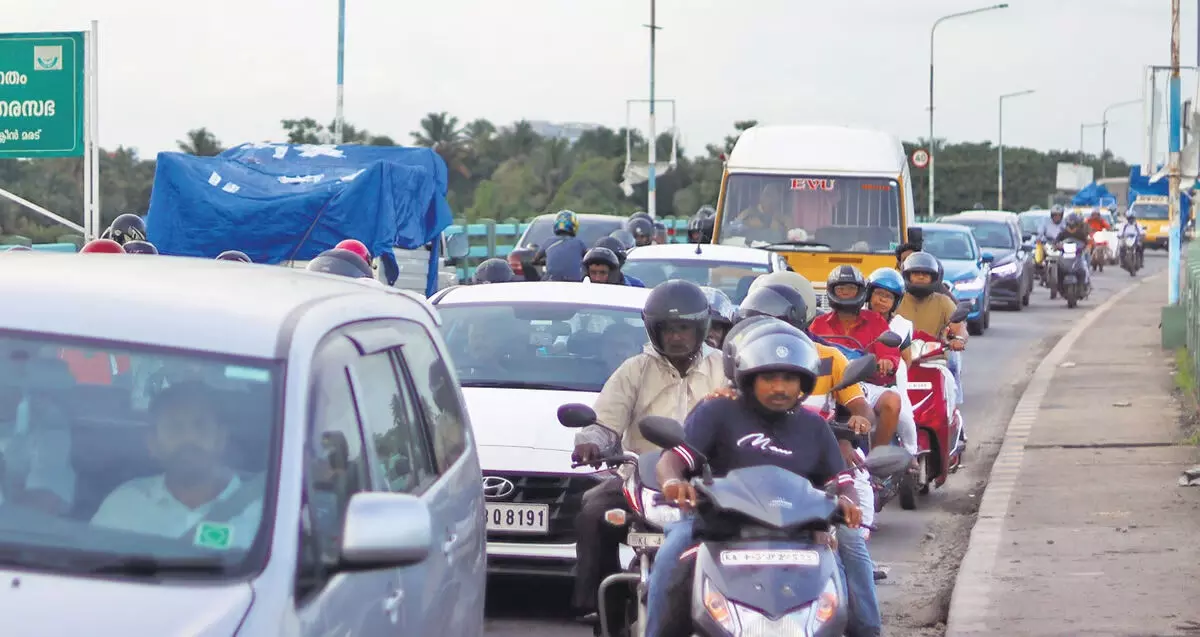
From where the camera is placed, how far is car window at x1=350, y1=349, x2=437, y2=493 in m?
4.69

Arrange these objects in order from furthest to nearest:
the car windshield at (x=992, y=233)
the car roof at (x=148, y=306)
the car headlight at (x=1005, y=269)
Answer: the car windshield at (x=992, y=233) < the car headlight at (x=1005, y=269) < the car roof at (x=148, y=306)

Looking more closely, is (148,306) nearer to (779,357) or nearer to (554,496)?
(779,357)

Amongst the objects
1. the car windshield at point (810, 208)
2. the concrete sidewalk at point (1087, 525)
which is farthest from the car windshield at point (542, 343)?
the car windshield at point (810, 208)

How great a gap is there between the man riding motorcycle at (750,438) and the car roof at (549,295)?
165 inches

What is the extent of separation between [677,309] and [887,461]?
188cm

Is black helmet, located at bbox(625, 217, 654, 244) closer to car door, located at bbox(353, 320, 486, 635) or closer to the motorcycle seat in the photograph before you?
the motorcycle seat

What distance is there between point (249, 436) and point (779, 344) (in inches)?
80.3

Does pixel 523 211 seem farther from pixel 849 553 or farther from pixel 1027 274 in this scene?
pixel 849 553

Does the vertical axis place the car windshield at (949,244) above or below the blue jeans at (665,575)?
above

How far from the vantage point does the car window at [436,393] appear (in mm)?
5344

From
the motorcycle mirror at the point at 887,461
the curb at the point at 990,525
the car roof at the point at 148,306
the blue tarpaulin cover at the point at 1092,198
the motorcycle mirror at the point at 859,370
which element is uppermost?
the blue tarpaulin cover at the point at 1092,198

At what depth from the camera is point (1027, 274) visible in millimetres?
35188

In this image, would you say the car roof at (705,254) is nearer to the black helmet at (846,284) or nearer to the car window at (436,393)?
the black helmet at (846,284)

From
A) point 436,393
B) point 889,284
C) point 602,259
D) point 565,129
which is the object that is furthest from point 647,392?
point 565,129
